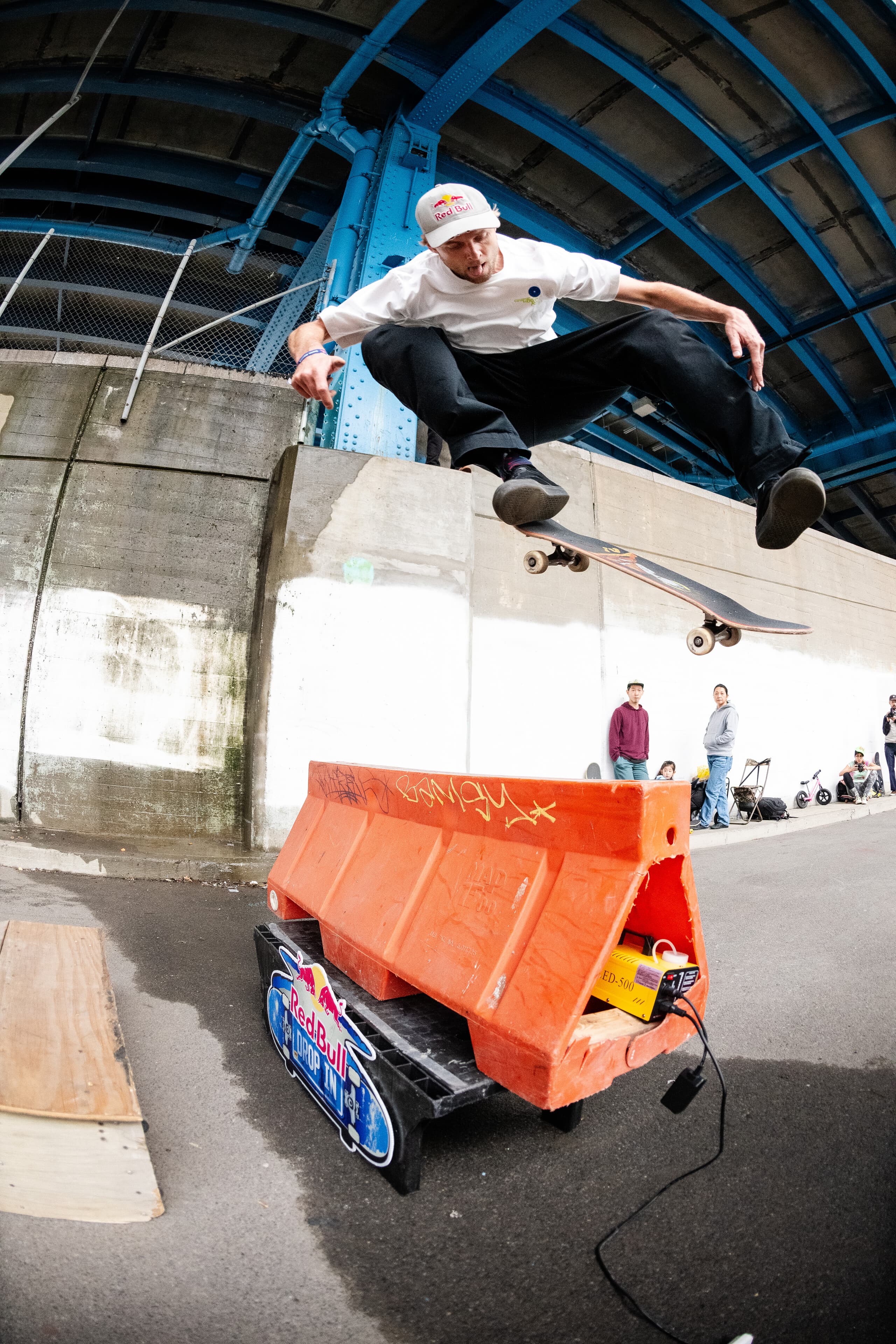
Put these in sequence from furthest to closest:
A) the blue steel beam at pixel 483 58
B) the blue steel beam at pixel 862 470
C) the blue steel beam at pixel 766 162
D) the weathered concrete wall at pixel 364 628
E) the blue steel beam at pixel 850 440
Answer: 1. the blue steel beam at pixel 862 470
2. the blue steel beam at pixel 850 440
3. the blue steel beam at pixel 766 162
4. the blue steel beam at pixel 483 58
5. the weathered concrete wall at pixel 364 628

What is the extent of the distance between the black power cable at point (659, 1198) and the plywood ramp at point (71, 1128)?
1203mm

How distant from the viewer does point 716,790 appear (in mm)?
9047

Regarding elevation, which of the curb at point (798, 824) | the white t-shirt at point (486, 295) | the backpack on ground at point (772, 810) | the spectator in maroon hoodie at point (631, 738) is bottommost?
the curb at point (798, 824)

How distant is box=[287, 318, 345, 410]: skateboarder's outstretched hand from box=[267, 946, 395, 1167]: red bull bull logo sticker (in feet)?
8.00

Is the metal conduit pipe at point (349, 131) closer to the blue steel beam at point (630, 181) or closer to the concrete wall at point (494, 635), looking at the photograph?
the blue steel beam at point (630, 181)

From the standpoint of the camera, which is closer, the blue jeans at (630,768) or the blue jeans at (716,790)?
the blue jeans at (630,768)

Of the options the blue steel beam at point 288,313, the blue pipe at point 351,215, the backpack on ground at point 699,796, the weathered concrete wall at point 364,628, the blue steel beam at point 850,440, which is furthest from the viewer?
the blue steel beam at point 850,440

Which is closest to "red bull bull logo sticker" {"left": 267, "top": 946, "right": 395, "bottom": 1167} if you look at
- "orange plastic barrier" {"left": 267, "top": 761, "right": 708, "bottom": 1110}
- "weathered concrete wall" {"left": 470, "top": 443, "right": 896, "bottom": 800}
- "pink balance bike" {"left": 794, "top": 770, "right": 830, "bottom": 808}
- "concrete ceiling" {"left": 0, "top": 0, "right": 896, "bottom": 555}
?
"orange plastic barrier" {"left": 267, "top": 761, "right": 708, "bottom": 1110}

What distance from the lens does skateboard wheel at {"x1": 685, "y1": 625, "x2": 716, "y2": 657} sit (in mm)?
3467

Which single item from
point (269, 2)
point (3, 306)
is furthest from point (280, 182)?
point (3, 306)

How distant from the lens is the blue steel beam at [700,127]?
29.2 feet

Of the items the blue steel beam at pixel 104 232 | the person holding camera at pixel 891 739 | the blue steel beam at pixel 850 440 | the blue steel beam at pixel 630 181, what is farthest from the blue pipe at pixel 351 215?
the person holding camera at pixel 891 739

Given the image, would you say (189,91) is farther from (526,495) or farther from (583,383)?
(526,495)

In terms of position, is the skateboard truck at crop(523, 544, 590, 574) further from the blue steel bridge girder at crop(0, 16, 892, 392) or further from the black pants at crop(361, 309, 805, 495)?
the blue steel bridge girder at crop(0, 16, 892, 392)
